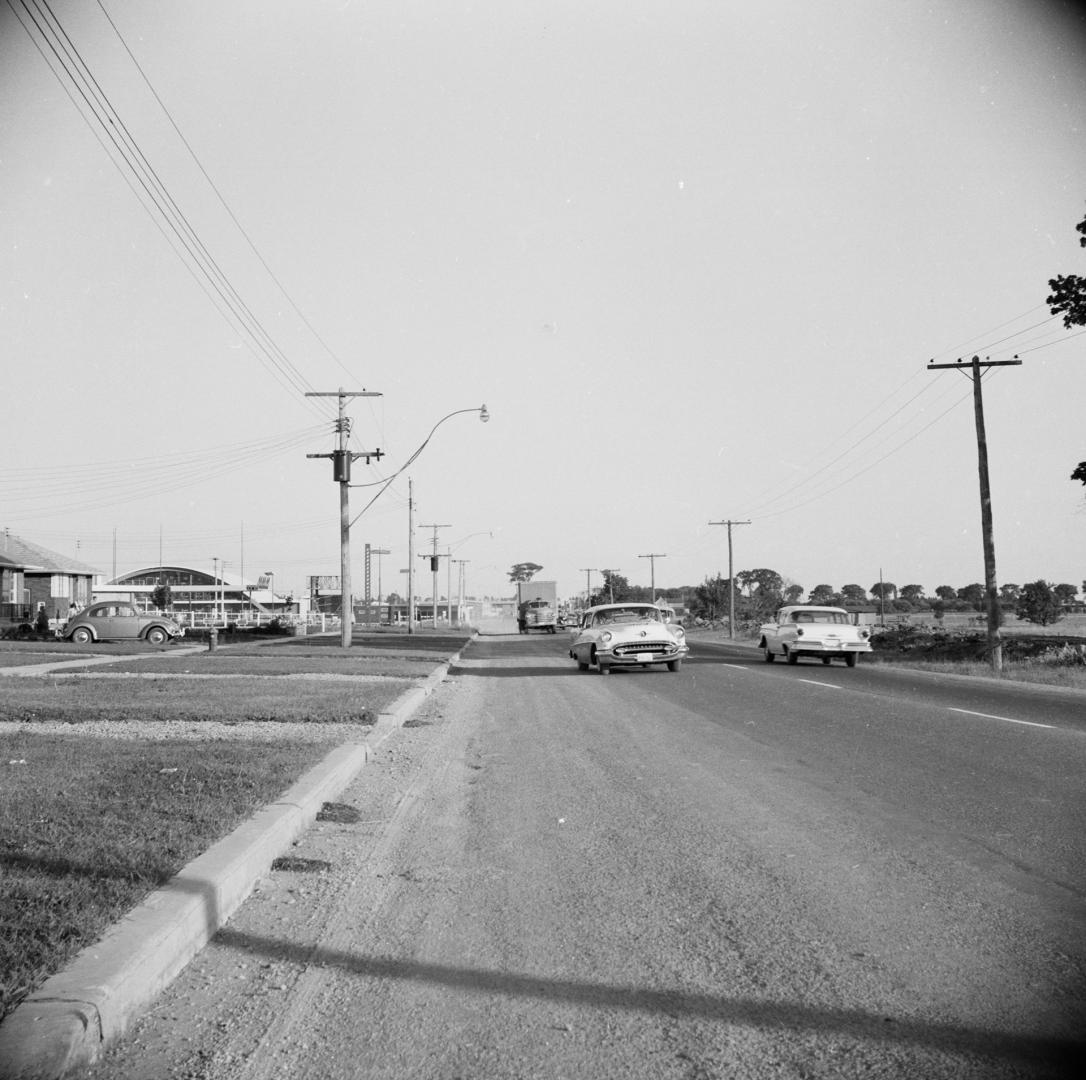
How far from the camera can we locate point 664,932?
4598 millimetres

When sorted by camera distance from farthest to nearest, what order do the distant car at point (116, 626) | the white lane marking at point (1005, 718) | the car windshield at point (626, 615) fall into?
the distant car at point (116, 626)
the car windshield at point (626, 615)
the white lane marking at point (1005, 718)

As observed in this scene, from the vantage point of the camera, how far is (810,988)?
3.91 meters

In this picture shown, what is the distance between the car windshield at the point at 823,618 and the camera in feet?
86.0

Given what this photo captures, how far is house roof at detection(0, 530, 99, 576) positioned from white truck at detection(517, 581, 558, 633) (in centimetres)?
3084

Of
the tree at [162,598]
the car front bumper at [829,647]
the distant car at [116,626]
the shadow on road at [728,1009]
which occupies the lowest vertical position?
the shadow on road at [728,1009]

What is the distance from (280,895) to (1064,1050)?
3709mm

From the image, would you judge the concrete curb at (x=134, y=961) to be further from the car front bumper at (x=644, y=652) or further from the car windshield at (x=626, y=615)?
the car windshield at (x=626, y=615)

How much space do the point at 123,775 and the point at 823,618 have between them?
70.7ft

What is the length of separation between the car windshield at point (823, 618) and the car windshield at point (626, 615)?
506 cm

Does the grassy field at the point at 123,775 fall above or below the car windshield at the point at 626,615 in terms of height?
below

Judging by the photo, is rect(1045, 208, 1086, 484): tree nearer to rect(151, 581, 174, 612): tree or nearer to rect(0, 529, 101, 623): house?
rect(0, 529, 101, 623): house

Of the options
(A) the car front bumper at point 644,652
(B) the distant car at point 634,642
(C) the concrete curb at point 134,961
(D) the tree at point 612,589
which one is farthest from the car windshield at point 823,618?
(D) the tree at point 612,589

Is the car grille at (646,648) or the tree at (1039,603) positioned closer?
the car grille at (646,648)

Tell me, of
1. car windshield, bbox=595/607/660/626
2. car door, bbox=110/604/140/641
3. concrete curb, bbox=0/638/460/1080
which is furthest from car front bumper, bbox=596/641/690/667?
car door, bbox=110/604/140/641
